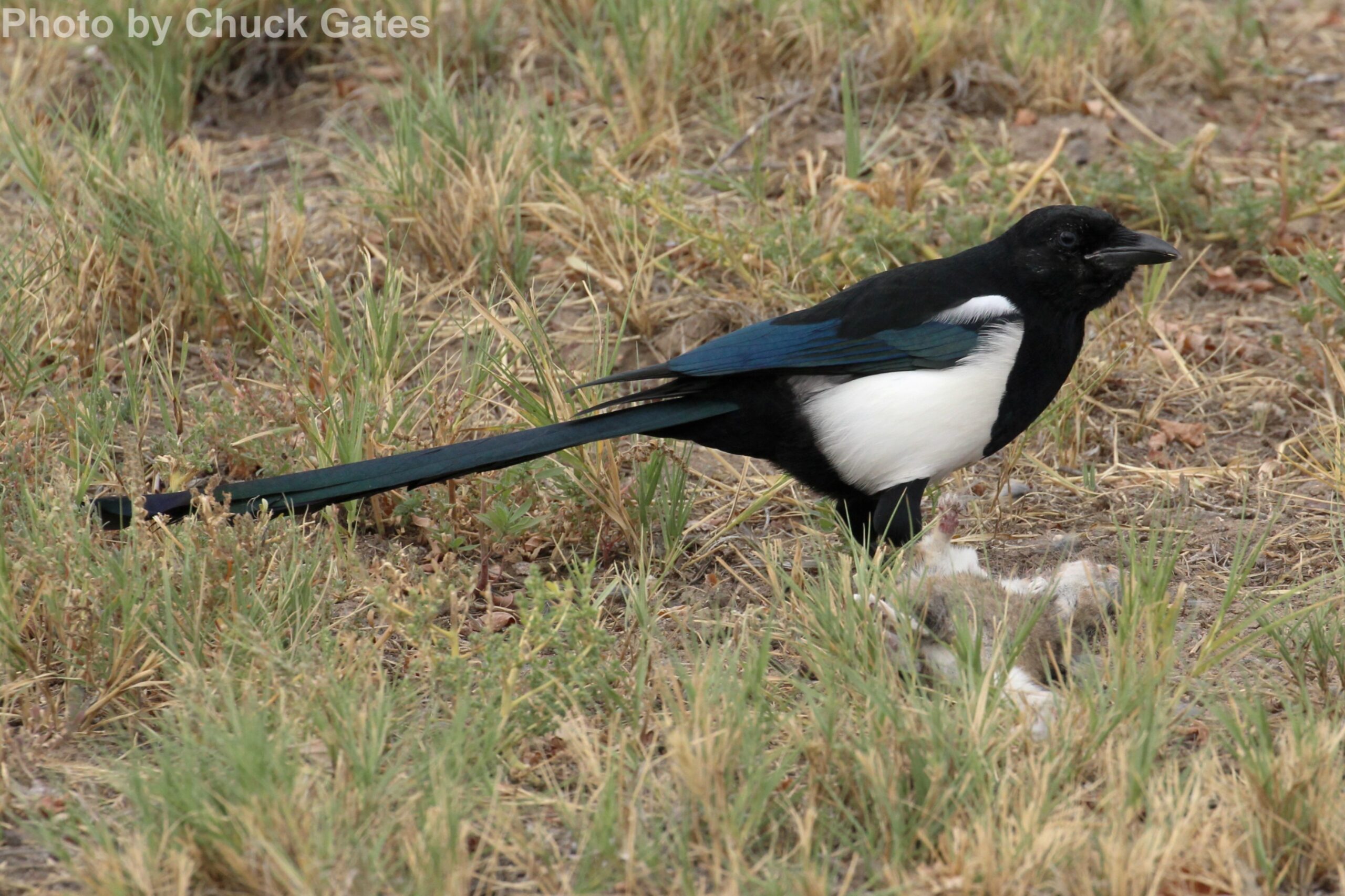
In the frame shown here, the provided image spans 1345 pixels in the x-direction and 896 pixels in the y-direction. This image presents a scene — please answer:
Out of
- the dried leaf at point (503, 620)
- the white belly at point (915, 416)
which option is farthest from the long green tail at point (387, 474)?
the white belly at point (915, 416)

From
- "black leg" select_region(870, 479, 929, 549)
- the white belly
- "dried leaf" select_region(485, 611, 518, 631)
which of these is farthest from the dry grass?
the white belly

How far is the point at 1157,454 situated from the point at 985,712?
5.58 ft

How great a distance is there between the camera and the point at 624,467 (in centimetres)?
362

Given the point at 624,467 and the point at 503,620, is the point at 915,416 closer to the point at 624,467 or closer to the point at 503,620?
the point at 624,467

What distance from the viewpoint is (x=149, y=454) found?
3.53m

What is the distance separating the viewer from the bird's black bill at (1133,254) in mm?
3145

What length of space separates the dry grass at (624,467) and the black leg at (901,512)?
172 mm

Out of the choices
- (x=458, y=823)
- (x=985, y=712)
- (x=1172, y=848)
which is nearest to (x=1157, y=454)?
(x=985, y=712)

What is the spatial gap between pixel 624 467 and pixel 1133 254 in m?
1.25

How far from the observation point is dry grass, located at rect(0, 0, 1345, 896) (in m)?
2.17

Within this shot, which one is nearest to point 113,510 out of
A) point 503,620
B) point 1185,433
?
point 503,620

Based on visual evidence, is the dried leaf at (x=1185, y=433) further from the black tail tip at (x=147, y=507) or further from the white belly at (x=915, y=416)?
the black tail tip at (x=147, y=507)

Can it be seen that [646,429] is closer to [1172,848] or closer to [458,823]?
[458,823]

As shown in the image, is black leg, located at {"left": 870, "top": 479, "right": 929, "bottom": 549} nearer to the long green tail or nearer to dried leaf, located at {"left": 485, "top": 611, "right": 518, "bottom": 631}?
the long green tail
